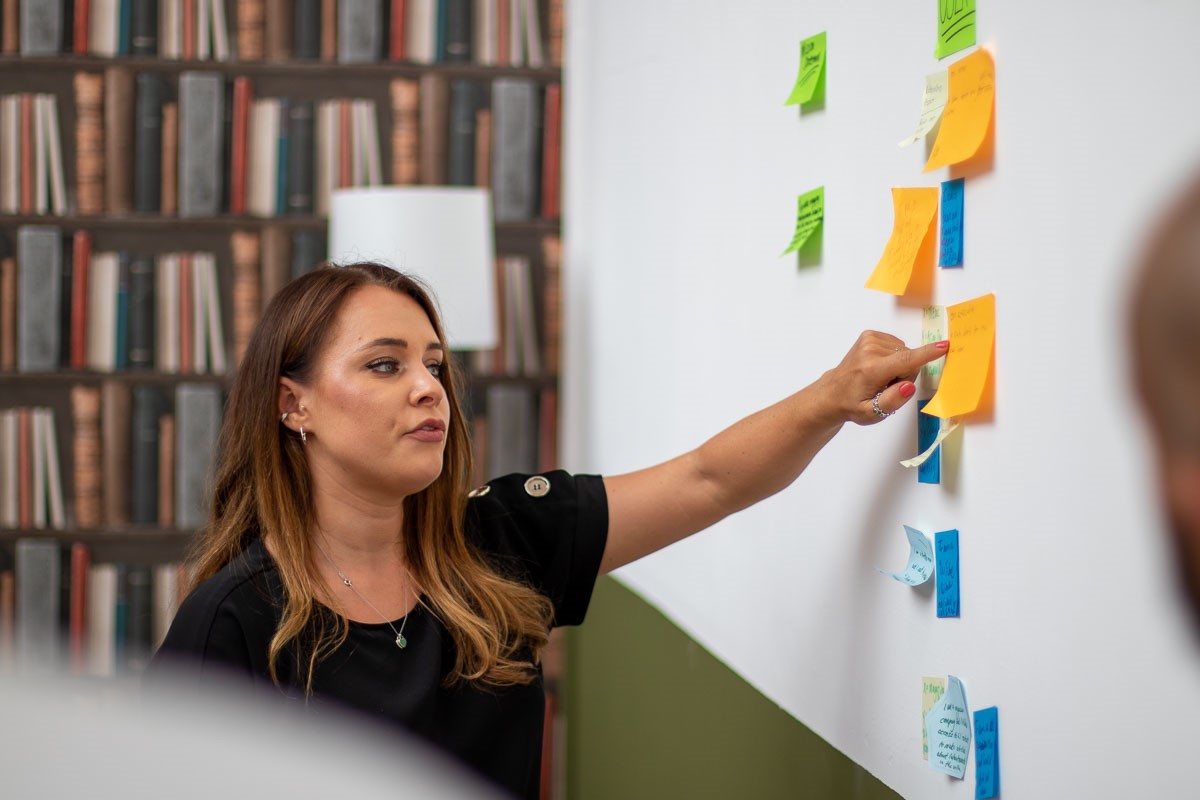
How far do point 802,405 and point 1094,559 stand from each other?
0.47m

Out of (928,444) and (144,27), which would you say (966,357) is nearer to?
(928,444)

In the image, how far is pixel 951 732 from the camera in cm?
100

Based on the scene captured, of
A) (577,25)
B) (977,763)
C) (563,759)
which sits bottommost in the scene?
(563,759)

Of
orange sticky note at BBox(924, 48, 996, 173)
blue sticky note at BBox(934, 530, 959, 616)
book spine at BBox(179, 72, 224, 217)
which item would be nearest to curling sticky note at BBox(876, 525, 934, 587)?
blue sticky note at BBox(934, 530, 959, 616)

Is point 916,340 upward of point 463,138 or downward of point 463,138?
downward

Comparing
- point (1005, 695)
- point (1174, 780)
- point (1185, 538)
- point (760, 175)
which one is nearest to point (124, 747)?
point (1185, 538)

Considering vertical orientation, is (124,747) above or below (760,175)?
below

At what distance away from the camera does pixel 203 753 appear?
0.19 metres

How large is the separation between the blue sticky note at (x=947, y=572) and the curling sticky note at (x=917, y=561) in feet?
0.04

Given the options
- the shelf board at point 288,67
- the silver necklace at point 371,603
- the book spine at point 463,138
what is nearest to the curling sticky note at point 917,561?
the silver necklace at point 371,603

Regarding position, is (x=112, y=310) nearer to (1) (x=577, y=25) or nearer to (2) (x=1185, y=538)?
(1) (x=577, y=25)

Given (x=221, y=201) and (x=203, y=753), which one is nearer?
(x=203, y=753)

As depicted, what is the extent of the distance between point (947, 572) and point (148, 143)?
2.92 metres

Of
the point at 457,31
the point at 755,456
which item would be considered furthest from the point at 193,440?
the point at 755,456
